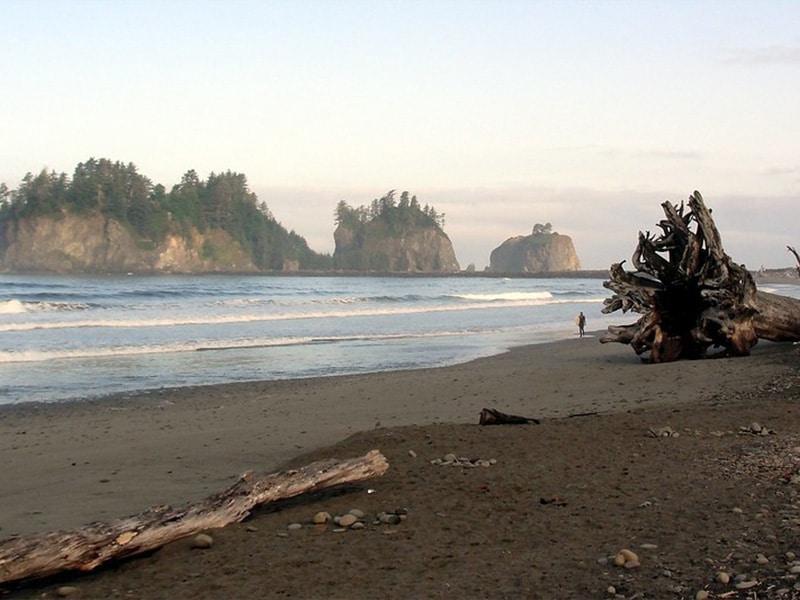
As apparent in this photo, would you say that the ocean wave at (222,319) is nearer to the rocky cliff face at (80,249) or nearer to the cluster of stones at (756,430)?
the cluster of stones at (756,430)

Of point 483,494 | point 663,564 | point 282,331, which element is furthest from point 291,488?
point 282,331

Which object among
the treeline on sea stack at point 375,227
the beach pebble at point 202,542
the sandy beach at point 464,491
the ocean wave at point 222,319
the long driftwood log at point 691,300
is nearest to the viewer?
the sandy beach at point 464,491

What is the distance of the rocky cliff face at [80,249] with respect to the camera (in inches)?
4227

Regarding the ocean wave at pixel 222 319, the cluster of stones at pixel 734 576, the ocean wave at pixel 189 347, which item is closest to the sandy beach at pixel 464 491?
the cluster of stones at pixel 734 576

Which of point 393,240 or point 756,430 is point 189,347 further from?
point 393,240

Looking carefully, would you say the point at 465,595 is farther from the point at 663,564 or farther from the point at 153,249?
the point at 153,249

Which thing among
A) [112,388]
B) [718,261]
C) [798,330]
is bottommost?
[112,388]

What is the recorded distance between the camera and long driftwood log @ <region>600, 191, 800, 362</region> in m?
14.2

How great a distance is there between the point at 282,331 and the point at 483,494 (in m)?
22.1

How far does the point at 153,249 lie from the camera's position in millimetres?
115938

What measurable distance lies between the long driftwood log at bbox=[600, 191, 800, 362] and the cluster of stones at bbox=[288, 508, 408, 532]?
9.06 metres

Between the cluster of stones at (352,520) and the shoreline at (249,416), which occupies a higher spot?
the cluster of stones at (352,520)

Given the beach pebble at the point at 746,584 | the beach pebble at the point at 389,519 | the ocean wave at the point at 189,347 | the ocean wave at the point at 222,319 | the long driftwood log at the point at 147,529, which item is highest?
the beach pebble at the point at 746,584

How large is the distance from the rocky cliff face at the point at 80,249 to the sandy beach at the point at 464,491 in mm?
102317
